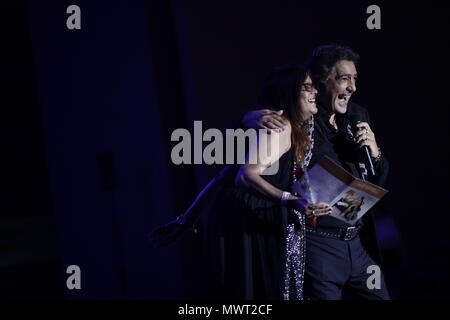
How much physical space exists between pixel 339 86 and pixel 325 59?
0.52 ft

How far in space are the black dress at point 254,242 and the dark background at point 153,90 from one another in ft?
4.38

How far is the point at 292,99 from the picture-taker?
94.9 inches

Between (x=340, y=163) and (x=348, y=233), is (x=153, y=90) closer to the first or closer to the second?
(x=340, y=163)

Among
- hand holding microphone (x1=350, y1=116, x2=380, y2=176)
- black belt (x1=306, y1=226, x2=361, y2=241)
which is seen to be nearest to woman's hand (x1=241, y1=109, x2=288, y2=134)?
hand holding microphone (x1=350, y1=116, x2=380, y2=176)

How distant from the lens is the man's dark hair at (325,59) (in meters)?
2.69

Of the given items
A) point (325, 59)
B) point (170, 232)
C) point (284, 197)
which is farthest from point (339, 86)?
point (170, 232)

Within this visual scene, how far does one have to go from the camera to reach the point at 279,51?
3.91 m

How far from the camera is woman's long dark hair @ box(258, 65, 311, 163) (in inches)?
94.5

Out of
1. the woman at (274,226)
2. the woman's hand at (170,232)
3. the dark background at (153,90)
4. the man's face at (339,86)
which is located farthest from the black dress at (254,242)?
the dark background at (153,90)

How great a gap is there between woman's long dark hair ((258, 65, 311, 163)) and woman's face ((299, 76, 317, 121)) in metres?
0.01

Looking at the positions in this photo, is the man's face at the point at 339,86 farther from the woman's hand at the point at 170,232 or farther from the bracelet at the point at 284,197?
the woman's hand at the point at 170,232

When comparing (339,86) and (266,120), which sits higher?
(339,86)

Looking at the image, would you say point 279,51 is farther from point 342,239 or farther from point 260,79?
point 342,239

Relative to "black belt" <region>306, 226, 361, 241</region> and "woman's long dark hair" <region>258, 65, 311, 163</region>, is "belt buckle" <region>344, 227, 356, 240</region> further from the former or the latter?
"woman's long dark hair" <region>258, 65, 311, 163</region>
